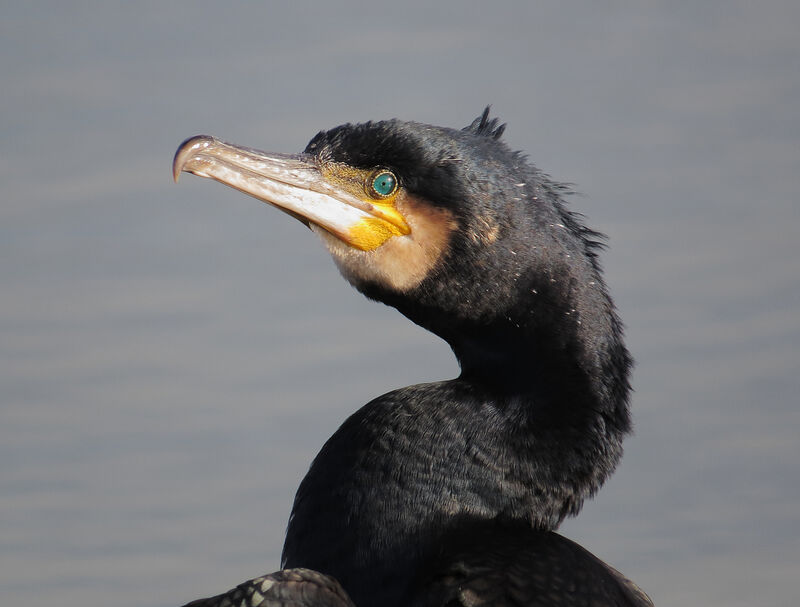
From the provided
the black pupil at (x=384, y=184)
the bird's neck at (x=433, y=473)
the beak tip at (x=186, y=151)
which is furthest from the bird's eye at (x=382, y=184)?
the bird's neck at (x=433, y=473)

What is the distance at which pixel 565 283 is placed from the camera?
12.3 ft

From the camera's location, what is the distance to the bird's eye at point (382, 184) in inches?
157

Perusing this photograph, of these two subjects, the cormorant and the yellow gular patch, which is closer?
the cormorant

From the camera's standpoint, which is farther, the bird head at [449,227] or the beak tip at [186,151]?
the beak tip at [186,151]

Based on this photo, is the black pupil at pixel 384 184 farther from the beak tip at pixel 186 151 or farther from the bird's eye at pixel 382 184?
the beak tip at pixel 186 151

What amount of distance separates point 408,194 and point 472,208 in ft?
0.79

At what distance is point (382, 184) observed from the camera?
4.01 m

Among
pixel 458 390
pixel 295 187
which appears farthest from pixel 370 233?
pixel 458 390

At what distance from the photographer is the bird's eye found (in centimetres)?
399

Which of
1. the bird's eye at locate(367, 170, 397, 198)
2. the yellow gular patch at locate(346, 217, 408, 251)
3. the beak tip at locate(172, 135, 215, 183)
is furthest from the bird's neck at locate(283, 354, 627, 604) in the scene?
the beak tip at locate(172, 135, 215, 183)

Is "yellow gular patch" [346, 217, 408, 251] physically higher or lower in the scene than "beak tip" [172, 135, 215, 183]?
lower

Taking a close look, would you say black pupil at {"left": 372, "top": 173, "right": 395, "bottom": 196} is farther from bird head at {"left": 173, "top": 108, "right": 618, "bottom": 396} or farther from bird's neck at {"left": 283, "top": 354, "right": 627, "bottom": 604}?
bird's neck at {"left": 283, "top": 354, "right": 627, "bottom": 604}

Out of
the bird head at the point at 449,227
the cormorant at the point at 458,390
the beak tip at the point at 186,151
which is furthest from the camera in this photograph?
the beak tip at the point at 186,151

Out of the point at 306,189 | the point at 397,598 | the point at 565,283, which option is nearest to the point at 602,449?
the point at 565,283
